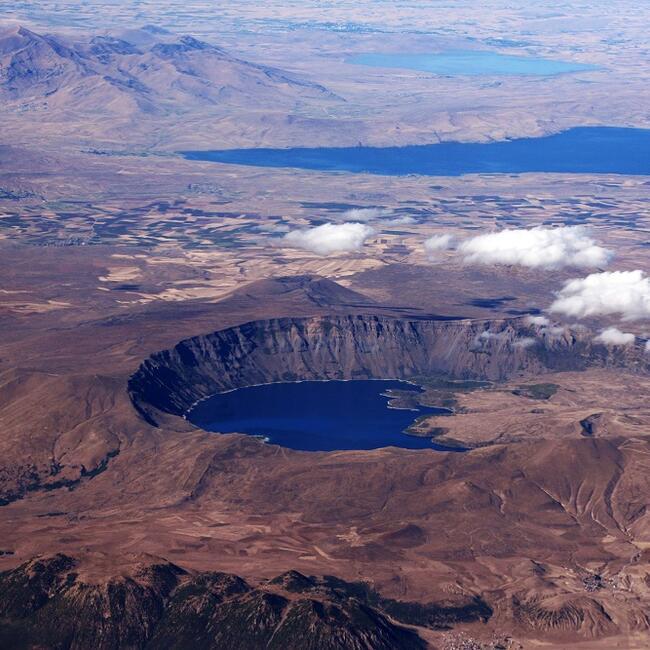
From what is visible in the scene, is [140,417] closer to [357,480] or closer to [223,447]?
[223,447]

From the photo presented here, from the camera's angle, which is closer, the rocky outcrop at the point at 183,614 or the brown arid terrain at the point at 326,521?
the rocky outcrop at the point at 183,614

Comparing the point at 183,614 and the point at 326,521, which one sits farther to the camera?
the point at 326,521

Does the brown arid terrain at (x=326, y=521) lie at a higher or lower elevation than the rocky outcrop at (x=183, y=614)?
lower

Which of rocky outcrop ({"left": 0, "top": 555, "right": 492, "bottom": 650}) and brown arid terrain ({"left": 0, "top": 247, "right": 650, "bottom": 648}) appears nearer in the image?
rocky outcrop ({"left": 0, "top": 555, "right": 492, "bottom": 650})

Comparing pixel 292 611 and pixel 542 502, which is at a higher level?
pixel 292 611

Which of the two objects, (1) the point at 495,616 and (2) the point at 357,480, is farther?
(2) the point at 357,480

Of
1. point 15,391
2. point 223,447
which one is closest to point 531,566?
point 223,447

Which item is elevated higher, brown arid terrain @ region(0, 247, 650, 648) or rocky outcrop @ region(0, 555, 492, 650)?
rocky outcrop @ region(0, 555, 492, 650)

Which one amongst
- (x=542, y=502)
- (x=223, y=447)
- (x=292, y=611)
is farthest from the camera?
(x=223, y=447)

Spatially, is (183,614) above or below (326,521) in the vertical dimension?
above

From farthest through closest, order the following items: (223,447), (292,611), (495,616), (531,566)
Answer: (223,447) < (531,566) < (495,616) < (292,611)
